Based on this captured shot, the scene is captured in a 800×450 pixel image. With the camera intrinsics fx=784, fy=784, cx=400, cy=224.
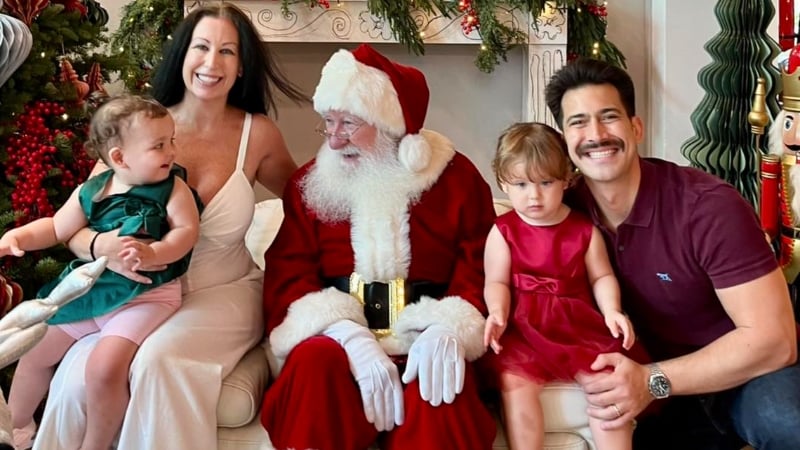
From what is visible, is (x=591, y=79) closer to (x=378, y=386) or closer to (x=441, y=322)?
(x=441, y=322)

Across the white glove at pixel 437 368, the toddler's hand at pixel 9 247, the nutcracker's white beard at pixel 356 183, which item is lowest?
the white glove at pixel 437 368

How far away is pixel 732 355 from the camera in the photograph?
1.60 meters

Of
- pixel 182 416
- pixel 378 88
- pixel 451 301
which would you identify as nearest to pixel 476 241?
pixel 451 301

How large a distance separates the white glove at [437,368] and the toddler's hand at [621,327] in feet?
1.04

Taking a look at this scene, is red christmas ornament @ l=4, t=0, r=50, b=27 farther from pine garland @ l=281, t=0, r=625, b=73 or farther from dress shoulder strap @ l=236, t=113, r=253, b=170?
pine garland @ l=281, t=0, r=625, b=73

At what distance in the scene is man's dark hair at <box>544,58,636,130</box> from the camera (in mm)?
1727

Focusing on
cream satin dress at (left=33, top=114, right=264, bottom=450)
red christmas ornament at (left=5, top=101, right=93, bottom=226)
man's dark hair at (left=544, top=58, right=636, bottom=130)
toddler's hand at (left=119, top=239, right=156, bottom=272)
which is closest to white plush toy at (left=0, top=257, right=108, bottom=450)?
toddler's hand at (left=119, top=239, right=156, bottom=272)

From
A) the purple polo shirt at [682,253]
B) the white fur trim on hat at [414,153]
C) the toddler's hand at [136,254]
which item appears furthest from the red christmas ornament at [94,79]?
the purple polo shirt at [682,253]

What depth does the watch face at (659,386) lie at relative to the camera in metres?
1.61

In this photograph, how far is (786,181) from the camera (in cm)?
199

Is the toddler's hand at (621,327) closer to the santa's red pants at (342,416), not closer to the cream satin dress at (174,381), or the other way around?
the santa's red pants at (342,416)

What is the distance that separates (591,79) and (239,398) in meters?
1.04

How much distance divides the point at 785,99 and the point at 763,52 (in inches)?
22.3

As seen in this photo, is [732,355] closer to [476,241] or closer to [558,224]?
[558,224]
